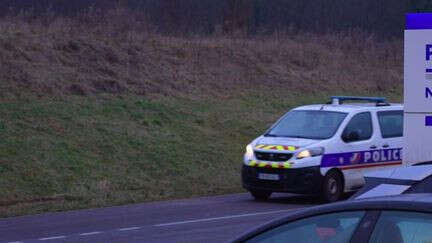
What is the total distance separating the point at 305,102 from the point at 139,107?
6.74 meters

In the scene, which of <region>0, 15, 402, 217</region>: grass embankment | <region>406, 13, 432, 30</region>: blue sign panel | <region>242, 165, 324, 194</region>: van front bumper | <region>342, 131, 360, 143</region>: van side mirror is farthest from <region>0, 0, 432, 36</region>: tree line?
<region>406, 13, 432, 30</region>: blue sign panel

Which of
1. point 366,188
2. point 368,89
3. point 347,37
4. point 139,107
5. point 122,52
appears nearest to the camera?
point 366,188

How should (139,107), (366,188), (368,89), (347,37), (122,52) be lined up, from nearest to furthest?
(366,188) → (139,107) → (122,52) → (368,89) → (347,37)

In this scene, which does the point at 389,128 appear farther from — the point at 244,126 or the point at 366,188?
the point at 366,188

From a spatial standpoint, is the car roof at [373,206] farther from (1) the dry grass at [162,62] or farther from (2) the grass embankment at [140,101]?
(1) the dry grass at [162,62]

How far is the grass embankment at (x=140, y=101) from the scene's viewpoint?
20234mm

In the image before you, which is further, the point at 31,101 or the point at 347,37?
the point at 347,37

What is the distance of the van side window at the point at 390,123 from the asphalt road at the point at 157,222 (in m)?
1.92

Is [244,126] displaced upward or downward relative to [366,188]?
downward

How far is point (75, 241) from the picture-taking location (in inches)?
524

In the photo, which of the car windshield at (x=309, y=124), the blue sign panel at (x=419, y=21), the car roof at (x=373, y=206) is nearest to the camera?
Result: the car roof at (x=373, y=206)

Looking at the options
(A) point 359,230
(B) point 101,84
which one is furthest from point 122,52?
(A) point 359,230

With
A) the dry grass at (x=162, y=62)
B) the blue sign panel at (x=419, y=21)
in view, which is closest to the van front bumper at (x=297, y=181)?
the blue sign panel at (x=419, y=21)

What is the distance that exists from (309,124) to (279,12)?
34.3 m
